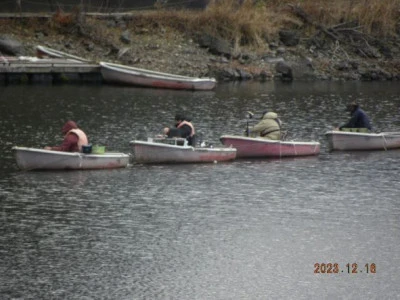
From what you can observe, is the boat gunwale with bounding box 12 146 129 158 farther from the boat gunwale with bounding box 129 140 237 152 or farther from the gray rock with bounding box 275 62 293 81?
the gray rock with bounding box 275 62 293 81

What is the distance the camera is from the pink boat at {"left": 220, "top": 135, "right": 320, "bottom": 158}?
127 feet

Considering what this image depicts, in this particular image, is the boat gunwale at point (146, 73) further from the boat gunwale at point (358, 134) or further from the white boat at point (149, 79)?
the boat gunwale at point (358, 134)

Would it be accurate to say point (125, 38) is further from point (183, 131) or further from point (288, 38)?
point (183, 131)

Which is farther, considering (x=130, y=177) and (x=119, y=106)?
(x=119, y=106)

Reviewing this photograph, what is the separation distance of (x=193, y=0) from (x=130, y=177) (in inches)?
1355

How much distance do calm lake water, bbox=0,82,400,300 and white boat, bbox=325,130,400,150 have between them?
390 mm

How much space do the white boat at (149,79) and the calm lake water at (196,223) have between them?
11004 mm

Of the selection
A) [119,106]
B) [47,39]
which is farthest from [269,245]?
[47,39]

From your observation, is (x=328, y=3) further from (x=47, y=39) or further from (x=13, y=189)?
(x=13, y=189)

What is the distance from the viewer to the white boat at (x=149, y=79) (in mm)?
57344

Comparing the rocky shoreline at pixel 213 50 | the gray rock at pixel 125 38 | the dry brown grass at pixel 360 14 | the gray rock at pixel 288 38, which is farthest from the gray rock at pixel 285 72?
the gray rock at pixel 125 38

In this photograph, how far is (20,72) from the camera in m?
57.6
